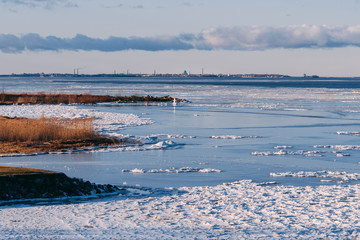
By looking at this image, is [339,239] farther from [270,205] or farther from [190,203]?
[190,203]

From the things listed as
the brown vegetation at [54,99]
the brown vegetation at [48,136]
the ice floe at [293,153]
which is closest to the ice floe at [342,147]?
the ice floe at [293,153]

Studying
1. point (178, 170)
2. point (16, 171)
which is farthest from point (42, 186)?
Result: point (178, 170)

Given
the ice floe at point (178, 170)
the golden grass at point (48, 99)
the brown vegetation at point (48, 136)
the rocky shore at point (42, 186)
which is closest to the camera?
the rocky shore at point (42, 186)

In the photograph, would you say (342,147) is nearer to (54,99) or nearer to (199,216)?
(199,216)

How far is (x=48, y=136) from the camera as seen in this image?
971 inches

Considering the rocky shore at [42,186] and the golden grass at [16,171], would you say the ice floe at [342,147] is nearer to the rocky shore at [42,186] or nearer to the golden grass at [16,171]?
the rocky shore at [42,186]

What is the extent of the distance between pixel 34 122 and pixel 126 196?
13809 mm

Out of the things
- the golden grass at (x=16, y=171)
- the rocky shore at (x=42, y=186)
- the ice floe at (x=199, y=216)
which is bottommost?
the ice floe at (x=199, y=216)

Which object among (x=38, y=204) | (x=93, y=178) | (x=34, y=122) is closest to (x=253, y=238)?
(x=38, y=204)

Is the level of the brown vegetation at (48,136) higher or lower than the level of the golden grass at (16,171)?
lower

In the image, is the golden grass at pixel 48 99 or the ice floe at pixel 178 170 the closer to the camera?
the ice floe at pixel 178 170

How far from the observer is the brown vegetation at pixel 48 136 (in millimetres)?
23234

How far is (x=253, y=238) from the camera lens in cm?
A: 988

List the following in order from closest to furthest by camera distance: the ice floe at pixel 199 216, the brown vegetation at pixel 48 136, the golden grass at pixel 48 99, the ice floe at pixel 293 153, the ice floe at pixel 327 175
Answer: the ice floe at pixel 199 216
the ice floe at pixel 327 175
the ice floe at pixel 293 153
the brown vegetation at pixel 48 136
the golden grass at pixel 48 99
